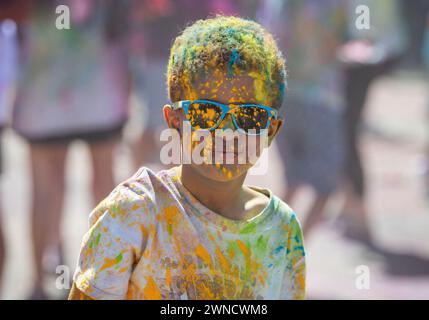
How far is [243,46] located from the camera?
1.97 meters

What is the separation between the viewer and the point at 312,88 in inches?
190

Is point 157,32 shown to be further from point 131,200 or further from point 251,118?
point 131,200

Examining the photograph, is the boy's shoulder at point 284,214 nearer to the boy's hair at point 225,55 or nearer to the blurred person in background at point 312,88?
the boy's hair at point 225,55

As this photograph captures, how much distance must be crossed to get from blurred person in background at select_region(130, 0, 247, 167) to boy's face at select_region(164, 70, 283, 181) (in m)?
2.70

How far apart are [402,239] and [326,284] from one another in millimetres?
1032

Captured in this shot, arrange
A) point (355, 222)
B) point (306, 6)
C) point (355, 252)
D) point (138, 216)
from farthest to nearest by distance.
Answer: point (355, 222) → point (355, 252) → point (306, 6) → point (138, 216)

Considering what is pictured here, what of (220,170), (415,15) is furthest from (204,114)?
(415,15)

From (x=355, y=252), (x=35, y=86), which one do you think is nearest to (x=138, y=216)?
(x=35, y=86)

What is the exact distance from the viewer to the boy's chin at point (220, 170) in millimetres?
2008

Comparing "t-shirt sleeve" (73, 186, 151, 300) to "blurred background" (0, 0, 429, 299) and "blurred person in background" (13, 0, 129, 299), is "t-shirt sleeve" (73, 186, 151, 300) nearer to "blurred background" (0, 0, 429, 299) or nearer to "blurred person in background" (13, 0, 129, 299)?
"blurred background" (0, 0, 429, 299)

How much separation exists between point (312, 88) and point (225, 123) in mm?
2926

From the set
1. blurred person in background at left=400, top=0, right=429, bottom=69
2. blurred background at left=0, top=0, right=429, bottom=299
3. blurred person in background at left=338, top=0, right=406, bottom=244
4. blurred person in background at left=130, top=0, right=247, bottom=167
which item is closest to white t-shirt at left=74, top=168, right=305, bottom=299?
blurred background at left=0, top=0, right=429, bottom=299

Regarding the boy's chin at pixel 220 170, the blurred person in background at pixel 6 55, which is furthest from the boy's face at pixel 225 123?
the blurred person in background at pixel 6 55
